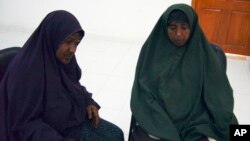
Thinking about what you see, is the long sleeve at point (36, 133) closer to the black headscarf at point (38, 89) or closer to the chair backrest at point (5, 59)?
the black headscarf at point (38, 89)

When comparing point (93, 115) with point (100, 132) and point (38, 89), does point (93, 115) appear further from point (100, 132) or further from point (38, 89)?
point (38, 89)

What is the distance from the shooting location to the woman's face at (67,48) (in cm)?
143

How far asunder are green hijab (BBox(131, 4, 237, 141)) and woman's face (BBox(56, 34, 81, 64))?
0.41m

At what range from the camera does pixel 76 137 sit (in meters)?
1.58

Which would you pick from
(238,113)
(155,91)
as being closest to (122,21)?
(238,113)

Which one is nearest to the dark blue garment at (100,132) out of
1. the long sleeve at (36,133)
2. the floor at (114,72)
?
the long sleeve at (36,133)

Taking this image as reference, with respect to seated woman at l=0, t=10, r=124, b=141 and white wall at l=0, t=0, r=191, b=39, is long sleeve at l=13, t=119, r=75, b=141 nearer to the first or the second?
seated woman at l=0, t=10, r=124, b=141

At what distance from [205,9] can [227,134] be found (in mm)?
2772

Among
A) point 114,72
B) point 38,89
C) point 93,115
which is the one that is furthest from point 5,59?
point 114,72

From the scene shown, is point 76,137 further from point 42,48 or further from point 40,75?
point 42,48

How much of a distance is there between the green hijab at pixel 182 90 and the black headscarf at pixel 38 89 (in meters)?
0.43

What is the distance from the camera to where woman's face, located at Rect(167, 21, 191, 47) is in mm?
1583

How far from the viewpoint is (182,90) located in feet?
5.39

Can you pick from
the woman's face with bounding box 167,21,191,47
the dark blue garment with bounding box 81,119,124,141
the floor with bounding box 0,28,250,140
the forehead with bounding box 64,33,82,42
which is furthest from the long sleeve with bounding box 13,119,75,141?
the floor with bounding box 0,28,250,140
